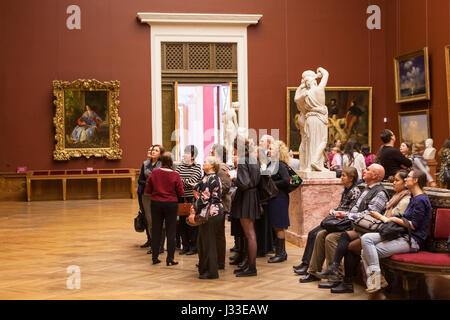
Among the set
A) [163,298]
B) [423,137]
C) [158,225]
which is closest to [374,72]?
[423,137]

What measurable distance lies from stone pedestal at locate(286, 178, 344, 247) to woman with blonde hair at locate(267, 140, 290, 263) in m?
1.11

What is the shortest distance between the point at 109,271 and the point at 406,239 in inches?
155

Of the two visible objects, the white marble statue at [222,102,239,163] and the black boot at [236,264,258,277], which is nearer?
the black boot at [236,264,258,277]

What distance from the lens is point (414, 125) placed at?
17.1 m

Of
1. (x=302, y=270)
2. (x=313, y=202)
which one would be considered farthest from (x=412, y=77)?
(x=302, y=270)

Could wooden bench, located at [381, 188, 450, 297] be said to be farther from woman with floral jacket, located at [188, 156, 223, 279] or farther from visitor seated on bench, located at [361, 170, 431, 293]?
woman with floral jacket, located at [188, 156, 223, 279]

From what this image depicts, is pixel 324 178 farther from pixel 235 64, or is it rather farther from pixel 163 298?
pixel 235 64

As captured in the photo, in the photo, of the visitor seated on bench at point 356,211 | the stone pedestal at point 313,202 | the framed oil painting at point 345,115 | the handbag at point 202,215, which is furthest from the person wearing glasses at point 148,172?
the framed oil painting at point 345,115

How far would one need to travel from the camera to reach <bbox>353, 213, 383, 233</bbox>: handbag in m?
6.15

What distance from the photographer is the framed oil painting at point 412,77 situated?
16.2 meters

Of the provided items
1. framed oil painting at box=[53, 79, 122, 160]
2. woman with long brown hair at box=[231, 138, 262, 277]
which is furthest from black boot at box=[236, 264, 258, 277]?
framed oil painting at box=[53, 79, 122, 160]

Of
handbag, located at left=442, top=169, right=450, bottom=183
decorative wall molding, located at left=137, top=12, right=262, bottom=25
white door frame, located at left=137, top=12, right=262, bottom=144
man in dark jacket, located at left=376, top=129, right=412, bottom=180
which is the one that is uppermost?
decorative wall molding, located at left=137, top=12, right=262, bottom=25

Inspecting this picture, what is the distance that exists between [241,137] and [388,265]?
8.24ft

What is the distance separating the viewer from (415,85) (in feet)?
55.2
